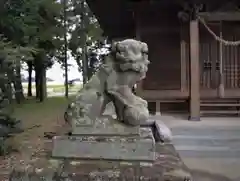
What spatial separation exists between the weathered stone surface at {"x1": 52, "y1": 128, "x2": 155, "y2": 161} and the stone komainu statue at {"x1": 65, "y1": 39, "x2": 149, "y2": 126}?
0.65 ft

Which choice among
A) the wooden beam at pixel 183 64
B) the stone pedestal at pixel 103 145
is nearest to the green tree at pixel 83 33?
the wooden beam at pixel 183 64

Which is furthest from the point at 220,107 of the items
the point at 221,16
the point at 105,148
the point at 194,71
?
the point at 105,148

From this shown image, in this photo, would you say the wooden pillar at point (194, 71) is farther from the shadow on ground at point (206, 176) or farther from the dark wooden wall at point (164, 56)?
the shadow on ground at point (206, 176)

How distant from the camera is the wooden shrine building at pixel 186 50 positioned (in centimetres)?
914

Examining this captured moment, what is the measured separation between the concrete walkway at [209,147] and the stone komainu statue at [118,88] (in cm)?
272

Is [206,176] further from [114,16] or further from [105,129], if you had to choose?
[114,16]

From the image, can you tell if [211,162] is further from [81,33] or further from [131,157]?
[81,33]

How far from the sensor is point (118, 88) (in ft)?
9.16

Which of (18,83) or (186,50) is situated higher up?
(186,50)

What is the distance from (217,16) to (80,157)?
23.9 feet

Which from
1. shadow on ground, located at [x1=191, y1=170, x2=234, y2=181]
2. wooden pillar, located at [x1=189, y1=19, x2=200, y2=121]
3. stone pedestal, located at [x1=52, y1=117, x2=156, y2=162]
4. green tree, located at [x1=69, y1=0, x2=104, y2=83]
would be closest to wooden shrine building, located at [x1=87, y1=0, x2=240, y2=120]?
wooden pillar, located at [x1=189, y1=19, x2=200, y2=121]

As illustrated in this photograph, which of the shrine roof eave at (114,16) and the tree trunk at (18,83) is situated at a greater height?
A: the shrine roof eave at (114,16)

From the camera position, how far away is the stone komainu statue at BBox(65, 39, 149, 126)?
270 centimetres

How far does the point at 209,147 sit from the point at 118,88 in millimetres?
4396
